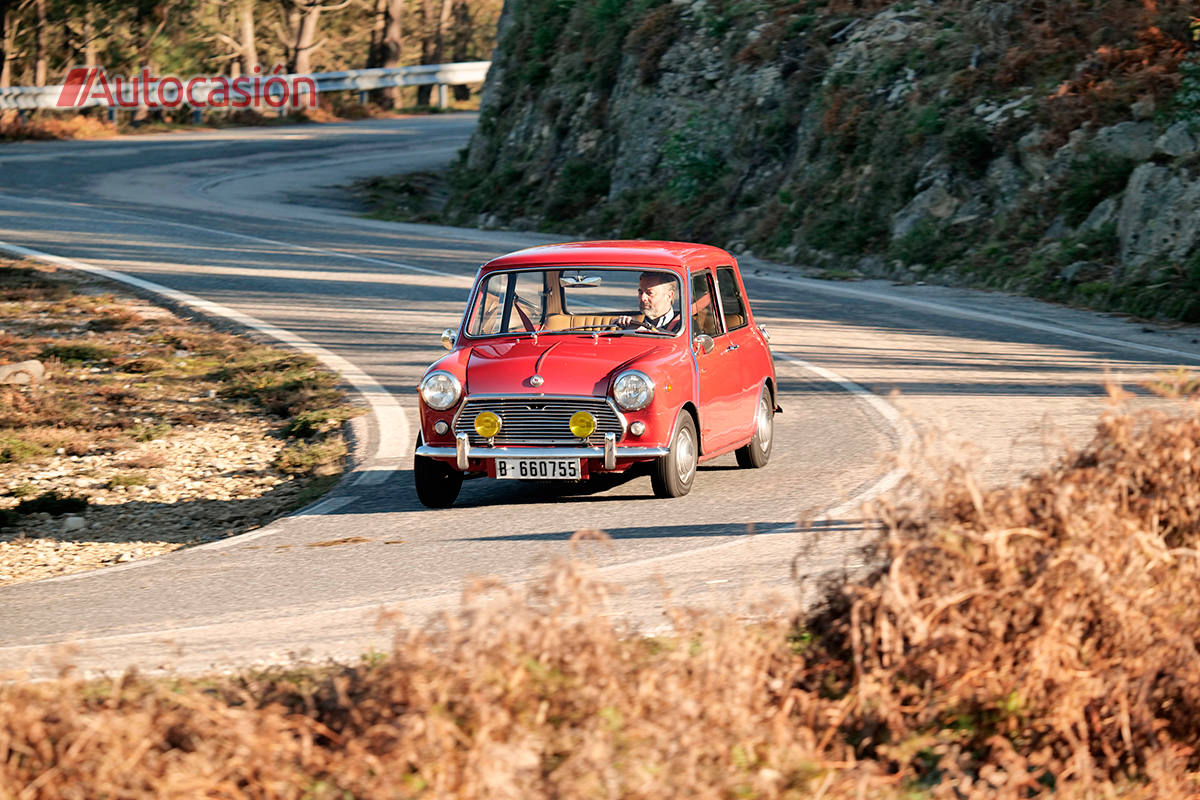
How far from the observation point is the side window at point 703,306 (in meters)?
10.3

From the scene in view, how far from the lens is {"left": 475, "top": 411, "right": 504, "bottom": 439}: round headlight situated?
372 inches

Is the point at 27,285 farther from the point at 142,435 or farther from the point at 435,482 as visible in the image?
the point at 435,482

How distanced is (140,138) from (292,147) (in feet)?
16.7

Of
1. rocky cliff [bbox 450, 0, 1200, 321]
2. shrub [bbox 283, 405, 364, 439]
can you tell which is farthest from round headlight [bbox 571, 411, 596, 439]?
rocky cliff [bbox 450, 0, 1200, 321]

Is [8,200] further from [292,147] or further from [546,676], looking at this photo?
[546,676]

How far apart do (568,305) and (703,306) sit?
97cm

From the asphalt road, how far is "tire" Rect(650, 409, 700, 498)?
13 centimetres

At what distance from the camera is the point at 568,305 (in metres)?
10.6

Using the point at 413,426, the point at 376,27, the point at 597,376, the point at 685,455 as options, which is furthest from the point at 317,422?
the point at 376,27

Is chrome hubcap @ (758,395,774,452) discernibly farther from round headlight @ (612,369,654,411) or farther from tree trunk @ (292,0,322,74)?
tree trunk @ (292,0,322,74)

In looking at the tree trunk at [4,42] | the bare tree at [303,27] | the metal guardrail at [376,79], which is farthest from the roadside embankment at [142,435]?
the bare tree at [303,27]

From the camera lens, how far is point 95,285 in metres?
20.9

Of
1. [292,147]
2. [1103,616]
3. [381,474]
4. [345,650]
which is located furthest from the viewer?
[292,147]

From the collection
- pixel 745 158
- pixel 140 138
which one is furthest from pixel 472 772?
pixel 140 138
